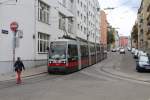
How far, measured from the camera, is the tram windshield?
1077 inches

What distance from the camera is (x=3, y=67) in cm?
2634

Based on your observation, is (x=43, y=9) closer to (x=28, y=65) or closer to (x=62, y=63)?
(x=28, y=65)

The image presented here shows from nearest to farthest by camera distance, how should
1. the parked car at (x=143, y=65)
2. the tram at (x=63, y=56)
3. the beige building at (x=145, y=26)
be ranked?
the tram at (x=63, y=56) < the parked car at (x=143, y=65) < the beige building at (x=145, y=26)

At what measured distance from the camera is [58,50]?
90.8ft

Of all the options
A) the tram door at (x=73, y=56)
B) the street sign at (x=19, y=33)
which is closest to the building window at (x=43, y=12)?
the street sign at (x=19, y=33)

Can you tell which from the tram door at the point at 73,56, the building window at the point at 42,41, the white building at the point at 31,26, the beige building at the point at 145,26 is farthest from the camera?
the beige building at the point at 145,26

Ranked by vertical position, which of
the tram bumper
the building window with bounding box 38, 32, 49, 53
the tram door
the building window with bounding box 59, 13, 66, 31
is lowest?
the tram bumper

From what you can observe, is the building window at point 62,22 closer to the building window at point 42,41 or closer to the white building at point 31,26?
the white building at point 31,26

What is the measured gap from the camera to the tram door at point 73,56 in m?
27.9

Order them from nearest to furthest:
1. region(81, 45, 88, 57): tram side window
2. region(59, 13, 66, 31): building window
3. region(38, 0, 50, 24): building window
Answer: region(81, 45, 88, 57): tram side window < region(38, 0, 50, 24): building window < region(59, 13, 66, 31): building window

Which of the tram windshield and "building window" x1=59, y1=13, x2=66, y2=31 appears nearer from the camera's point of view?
the tram windshield

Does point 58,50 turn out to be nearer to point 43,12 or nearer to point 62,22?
point 43,12

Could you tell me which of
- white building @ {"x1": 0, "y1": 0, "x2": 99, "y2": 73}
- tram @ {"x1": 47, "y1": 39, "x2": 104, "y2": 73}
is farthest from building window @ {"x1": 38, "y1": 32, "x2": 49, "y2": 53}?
tram @ {"x1": 47, "y1": 39, "x2": 104, "y2": 73}

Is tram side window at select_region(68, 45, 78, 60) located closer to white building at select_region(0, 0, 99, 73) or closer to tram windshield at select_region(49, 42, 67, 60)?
tram windshield at select_region(49, 42, 67, 60)
